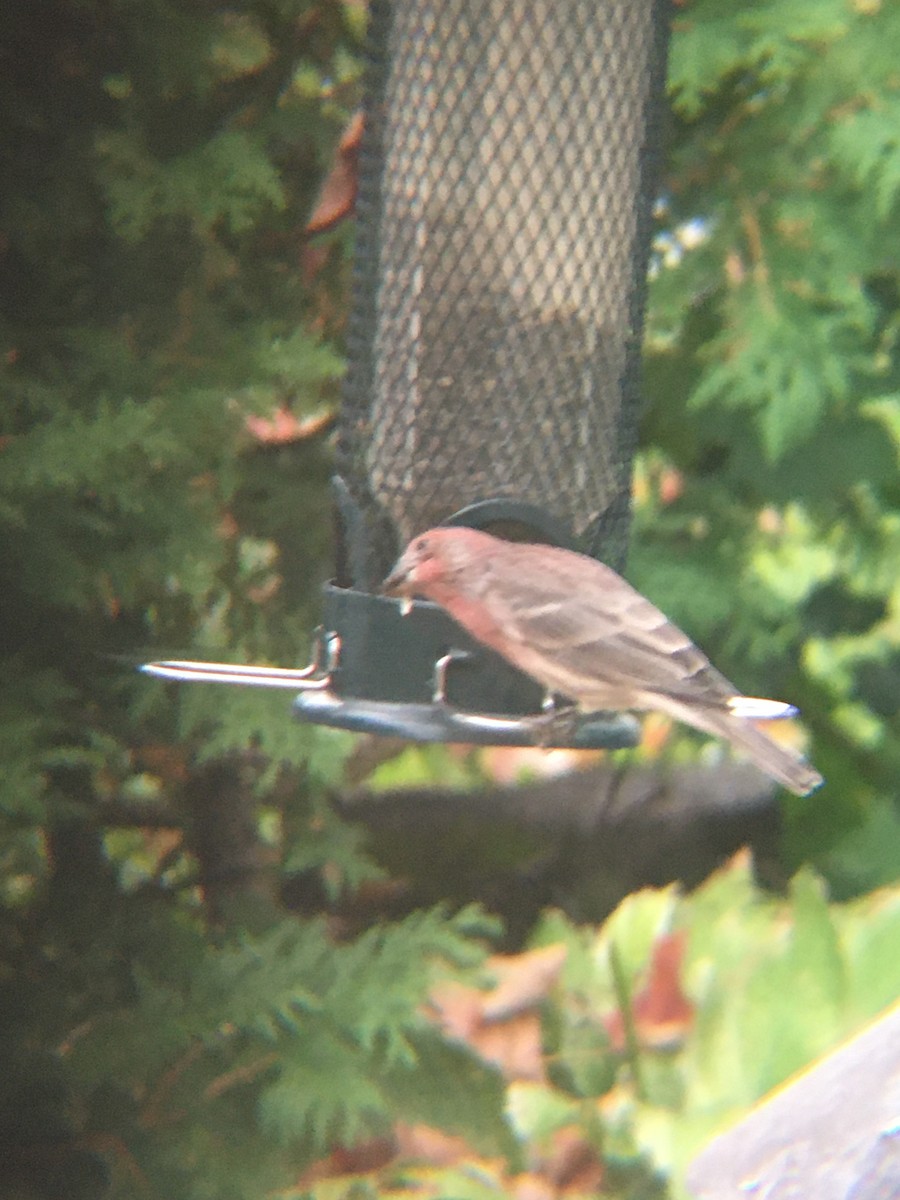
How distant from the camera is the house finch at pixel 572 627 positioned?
2.12 meters

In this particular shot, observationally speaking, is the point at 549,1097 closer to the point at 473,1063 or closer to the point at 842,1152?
the point at 473,1063

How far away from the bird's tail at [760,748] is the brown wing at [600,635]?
20 mm

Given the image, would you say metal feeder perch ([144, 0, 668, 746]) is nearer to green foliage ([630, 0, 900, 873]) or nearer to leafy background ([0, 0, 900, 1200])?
leafy background ([0, 0, 900, 1200])

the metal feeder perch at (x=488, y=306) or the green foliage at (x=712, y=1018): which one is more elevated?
the metal feeder perch at (x=488, y=306)

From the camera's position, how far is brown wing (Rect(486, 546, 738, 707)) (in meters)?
2.16

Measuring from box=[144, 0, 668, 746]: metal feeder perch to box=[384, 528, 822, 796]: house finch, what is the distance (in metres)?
0.07

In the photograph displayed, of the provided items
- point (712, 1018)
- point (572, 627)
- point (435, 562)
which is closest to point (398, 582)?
point (435, 562)

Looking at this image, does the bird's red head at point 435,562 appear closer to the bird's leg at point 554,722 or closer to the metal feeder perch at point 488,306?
the metal feeder perch at point 488,306

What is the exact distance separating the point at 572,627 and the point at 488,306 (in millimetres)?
488

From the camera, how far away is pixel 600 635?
2182 millimetres

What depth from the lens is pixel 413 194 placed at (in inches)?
93.6

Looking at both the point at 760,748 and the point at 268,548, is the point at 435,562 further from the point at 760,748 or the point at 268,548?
the point at 268,548

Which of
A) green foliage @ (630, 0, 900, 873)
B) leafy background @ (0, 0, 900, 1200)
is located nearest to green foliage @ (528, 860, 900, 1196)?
leafy background @ (0, 0, 900, 1200)

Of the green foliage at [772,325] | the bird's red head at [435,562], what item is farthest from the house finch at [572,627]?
the green foliage at [772,325]
